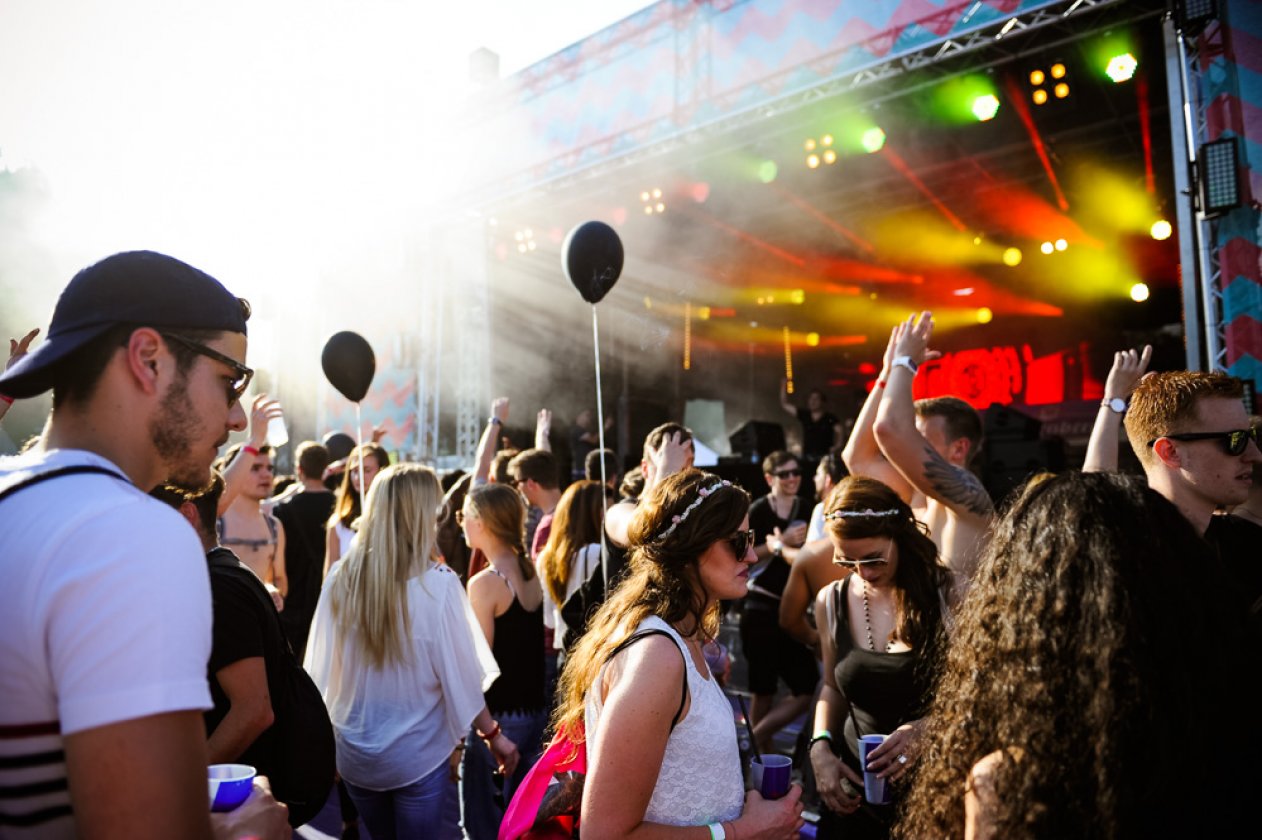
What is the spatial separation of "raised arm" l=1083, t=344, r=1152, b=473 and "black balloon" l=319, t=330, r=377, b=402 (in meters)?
4.43

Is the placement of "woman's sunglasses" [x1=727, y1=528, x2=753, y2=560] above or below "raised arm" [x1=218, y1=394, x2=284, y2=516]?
below

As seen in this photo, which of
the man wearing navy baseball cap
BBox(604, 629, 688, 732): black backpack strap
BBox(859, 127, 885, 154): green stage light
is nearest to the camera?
the man wearing navy baseball cap

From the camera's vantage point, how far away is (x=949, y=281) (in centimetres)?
1501

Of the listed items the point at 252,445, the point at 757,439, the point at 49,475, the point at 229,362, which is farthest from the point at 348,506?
the point at 757,439

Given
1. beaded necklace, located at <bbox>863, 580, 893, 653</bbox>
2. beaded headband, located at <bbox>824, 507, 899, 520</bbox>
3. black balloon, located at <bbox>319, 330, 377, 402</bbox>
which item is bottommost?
beaded necklace, located at <bbox>863, 580, 893, 653</bbox>

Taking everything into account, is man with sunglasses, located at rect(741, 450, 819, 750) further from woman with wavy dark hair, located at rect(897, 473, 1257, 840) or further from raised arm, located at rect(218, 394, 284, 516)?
woman with wavy dark hair, located at rect(897, 473, 1257, 840)

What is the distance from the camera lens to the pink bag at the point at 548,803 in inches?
69.4

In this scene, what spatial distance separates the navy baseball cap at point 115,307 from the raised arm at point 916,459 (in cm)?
237

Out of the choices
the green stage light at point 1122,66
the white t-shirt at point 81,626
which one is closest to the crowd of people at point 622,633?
the white t-shirt at point 81,626

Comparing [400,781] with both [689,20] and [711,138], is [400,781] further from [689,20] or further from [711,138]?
[689,20]

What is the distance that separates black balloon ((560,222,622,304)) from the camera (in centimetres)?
411

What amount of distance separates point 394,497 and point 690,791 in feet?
5.80

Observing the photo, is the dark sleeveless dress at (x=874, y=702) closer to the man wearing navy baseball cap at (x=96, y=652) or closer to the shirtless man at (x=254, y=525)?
the man wearing navy baseball cap at (x=96, y=652)

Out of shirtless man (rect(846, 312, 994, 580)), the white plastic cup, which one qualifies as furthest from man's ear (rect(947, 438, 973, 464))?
the white plastic cup
